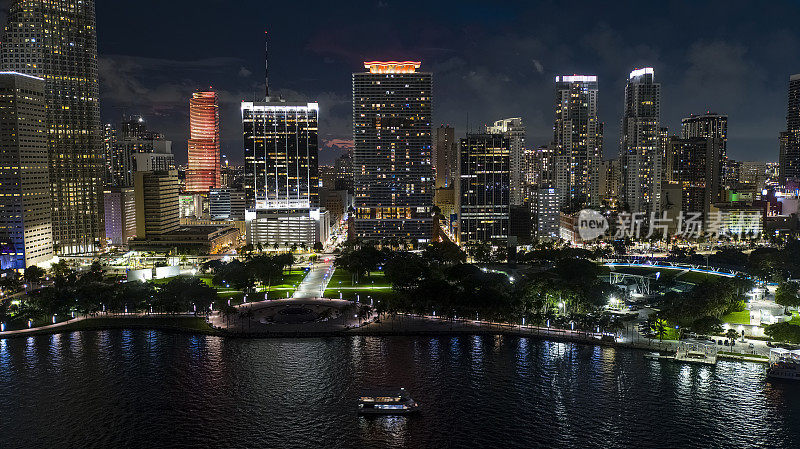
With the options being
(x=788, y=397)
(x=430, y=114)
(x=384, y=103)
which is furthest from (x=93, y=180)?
(x=788, y=397)

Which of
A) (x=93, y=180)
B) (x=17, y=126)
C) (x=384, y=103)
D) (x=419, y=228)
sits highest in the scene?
(x=384, y=103)

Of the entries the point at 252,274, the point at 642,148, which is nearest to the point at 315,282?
the point at 252,274

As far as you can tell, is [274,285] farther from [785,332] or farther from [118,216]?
[118,216]

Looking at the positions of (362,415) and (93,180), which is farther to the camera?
(93,180)

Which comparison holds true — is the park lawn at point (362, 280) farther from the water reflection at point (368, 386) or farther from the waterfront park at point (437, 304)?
the water reflection at point (368, 386)

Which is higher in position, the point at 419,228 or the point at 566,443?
the point at 419,228

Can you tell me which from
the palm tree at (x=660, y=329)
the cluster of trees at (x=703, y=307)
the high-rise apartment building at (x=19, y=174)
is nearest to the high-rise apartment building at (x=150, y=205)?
the high-rise apartment building at (x=19, y=174)

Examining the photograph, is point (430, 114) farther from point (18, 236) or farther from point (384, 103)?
point (18, 236)
